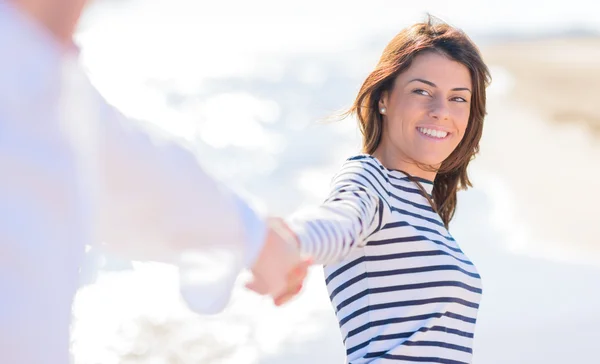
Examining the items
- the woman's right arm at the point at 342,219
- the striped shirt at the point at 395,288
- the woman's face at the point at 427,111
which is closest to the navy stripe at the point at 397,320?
the striped shirt at the point at 395,288

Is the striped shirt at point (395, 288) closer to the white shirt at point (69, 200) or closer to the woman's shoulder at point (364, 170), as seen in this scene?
the woman's shoulder at point (364, 170)

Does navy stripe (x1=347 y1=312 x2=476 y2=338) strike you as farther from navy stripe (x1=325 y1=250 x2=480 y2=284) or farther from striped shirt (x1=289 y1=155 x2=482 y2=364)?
navy stripe (x1=325 y1=250 x2=480 y2=284)

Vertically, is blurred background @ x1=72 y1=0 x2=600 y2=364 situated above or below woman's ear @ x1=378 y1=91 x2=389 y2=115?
above

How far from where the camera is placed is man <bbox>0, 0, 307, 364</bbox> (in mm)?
1404

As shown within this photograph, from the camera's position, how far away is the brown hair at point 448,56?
2.95 meters

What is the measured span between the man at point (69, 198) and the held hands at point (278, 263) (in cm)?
7

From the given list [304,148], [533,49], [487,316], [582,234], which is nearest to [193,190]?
[487,316]

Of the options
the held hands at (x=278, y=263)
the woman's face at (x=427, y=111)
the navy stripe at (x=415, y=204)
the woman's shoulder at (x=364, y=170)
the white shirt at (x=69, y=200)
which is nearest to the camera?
the white shirt at (x=69, y=200)

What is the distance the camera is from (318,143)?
330 inches

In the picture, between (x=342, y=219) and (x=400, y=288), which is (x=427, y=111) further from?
(x=342, y=219)

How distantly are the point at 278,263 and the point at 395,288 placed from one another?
91cm

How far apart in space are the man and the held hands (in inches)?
2.9

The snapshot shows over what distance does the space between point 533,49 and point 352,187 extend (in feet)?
36.1

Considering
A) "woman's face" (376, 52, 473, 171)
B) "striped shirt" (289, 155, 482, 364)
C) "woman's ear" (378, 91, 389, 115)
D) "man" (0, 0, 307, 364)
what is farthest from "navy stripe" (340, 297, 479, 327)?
"man" (0, 0, 307, 364)
